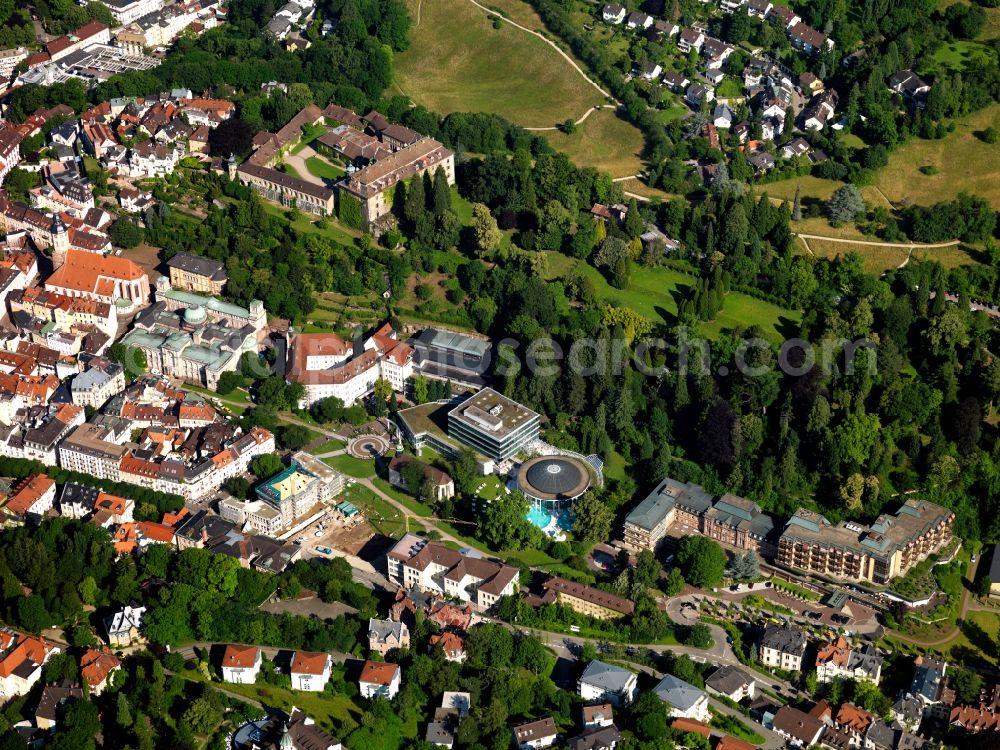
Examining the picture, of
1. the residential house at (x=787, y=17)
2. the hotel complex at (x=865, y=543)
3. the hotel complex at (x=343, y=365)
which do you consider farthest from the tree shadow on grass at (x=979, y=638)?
the residential house at (x=787, y=17)

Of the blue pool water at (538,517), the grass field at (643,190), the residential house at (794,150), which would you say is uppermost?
the residential house at (794,150)

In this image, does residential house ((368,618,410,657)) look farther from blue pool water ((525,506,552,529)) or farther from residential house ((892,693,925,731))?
residential house ((892,693,925,731))

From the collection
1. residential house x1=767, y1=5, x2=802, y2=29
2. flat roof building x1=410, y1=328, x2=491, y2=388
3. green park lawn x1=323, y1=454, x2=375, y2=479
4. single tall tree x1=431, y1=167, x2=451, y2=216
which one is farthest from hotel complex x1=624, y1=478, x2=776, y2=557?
residential house x1=767, y1=5, x2=802, y2=29

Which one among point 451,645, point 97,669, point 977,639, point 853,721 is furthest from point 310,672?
point 977,639

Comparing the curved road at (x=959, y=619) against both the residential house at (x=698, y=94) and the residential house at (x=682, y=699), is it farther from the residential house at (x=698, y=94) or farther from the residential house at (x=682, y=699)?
the residential house at (x=698, y=94)

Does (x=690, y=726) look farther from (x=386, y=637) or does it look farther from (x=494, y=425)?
(x=494, y=425)
